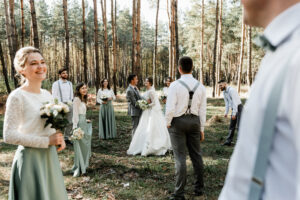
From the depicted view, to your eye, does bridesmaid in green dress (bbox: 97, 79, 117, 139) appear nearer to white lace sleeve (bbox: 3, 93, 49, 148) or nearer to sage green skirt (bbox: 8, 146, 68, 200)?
sage green skirt (bbox: 8, 146, 68, 200)

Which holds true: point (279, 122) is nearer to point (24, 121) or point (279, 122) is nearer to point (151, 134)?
point (24, 121)

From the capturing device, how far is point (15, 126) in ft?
9.03

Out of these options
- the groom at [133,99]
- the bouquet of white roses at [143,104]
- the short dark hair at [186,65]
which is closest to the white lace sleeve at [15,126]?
the short dark hair at [186,65]

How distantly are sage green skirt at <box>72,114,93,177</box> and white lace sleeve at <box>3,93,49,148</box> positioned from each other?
3389 millimetres

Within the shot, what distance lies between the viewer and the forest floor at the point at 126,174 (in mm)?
5000

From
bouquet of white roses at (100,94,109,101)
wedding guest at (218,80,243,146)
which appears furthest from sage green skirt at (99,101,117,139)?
wedding guest at (218,80,243,146)

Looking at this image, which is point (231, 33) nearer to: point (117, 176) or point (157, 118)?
point (157, 118)

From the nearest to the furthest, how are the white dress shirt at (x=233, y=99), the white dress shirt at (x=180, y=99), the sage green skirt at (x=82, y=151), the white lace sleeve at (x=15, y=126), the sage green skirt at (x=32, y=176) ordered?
the white lace sleeve at (x=15, y=126)
the sage green skirt at (x=32, y=176)
the white dress shirt at (x=180, y=99)
the sage green skirt at (x=82, y=151)
the white dress shirt at (x=233, y=99)

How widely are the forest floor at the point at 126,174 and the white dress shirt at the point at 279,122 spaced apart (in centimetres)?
423

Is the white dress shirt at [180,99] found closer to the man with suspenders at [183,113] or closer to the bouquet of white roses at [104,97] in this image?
the man with suspenders at [183,113]

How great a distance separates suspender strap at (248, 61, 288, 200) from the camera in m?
0.80

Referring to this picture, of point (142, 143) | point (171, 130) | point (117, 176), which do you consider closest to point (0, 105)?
point (142, 143)

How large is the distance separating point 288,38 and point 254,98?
0.79 ft

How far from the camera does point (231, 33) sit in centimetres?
3459
